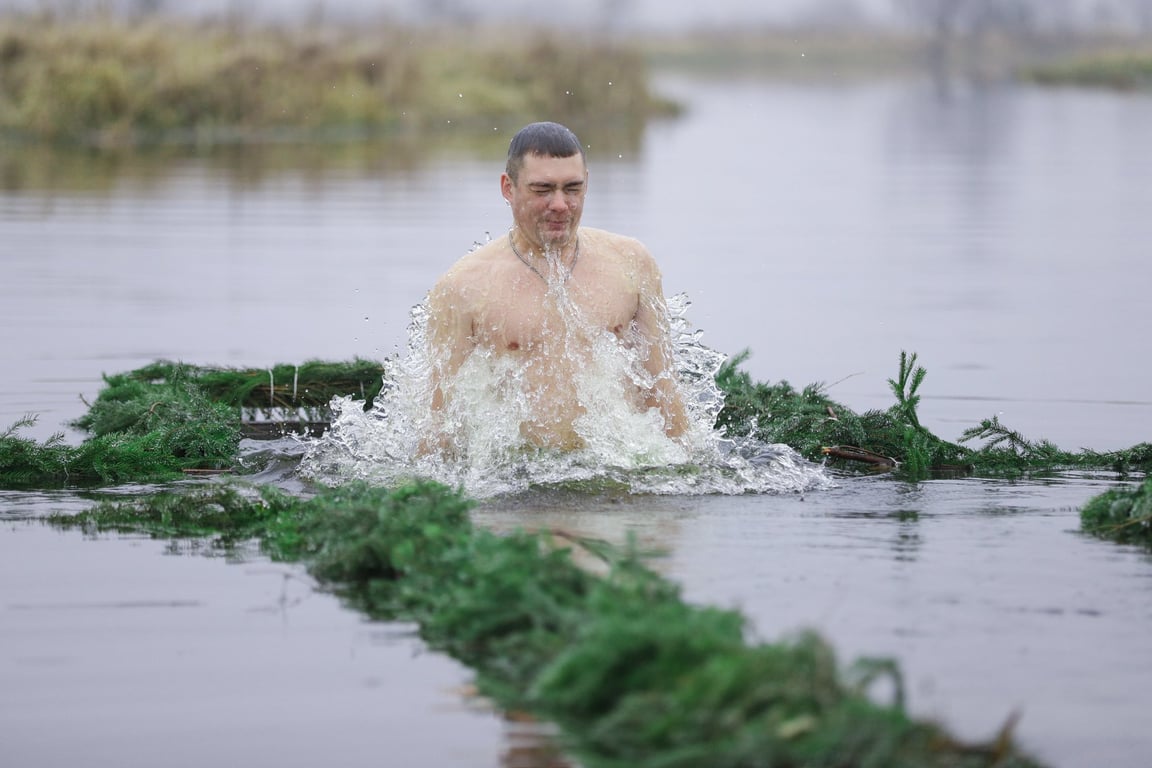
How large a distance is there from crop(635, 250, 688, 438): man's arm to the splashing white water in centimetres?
7

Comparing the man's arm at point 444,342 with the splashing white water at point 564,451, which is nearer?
the splashing white water at point 564,451

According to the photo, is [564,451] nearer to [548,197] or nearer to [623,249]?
[623,249]

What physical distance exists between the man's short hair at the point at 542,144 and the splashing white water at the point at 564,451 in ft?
2.84

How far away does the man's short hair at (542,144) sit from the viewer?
866 centimetres

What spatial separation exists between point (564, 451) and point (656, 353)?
64 cm

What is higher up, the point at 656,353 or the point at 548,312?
the point at 548,312

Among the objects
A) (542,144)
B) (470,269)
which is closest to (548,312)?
(470,269)

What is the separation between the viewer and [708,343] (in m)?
14.8

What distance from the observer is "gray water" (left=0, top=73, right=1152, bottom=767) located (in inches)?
221

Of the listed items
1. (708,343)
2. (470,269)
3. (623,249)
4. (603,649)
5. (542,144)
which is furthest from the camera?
(708,343)

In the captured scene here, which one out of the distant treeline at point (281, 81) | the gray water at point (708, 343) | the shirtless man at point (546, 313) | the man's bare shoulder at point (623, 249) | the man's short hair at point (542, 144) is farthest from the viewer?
the distant treeline at point (281, 81)

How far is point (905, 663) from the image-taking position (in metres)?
Answer: 5.82

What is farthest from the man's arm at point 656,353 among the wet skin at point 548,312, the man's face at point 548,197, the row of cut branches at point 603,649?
the row of cut branches at point 603,649

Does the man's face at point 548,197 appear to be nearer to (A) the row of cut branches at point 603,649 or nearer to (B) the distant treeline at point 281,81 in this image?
(A) the row of cut branches at point 603,649
